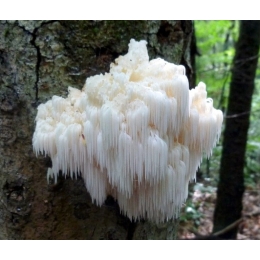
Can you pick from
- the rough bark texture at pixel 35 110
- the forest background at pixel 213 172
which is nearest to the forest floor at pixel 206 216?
the forest background at pixel 213 172

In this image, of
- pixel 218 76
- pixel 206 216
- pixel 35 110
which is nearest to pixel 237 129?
pixel 206 216

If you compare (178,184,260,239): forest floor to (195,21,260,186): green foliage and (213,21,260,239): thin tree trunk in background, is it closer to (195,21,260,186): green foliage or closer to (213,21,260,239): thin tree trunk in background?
(195,21,260,186): green foliage

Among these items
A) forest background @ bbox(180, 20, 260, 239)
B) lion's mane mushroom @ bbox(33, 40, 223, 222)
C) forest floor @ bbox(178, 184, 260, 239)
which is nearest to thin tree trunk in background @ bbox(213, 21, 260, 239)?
forest background @ bbox(180, 20, 260, 239)

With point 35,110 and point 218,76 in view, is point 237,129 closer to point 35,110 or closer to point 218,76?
point 218,76

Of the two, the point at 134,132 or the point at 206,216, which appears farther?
the point at 206,216

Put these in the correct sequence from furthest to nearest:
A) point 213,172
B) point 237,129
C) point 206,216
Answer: point 213,172, point 206,216, point 237,129

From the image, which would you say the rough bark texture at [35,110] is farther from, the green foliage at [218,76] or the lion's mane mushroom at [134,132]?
the green foliage at [218,76]

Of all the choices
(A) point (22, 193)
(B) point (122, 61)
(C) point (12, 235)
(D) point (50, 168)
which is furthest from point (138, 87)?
(C) point (12, 235)
